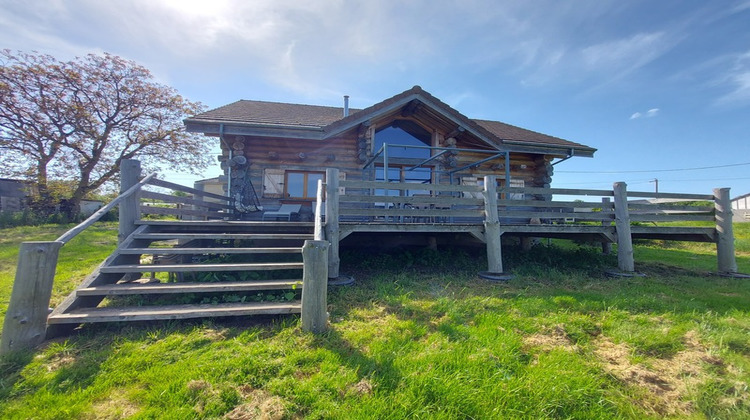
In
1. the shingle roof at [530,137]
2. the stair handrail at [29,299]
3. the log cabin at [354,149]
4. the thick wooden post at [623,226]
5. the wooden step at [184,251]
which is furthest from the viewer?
the shingle roof at [530,137]

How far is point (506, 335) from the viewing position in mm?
2990

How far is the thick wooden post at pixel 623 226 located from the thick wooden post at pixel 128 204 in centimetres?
876

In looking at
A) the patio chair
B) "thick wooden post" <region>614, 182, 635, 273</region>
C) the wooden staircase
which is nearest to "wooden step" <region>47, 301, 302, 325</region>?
the wooden staircase

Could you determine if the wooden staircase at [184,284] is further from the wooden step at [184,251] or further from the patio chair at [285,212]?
the patio chair at [285,212]

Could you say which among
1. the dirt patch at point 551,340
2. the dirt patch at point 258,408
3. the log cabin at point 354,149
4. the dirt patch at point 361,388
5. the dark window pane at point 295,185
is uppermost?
the log cabin at point 354,149

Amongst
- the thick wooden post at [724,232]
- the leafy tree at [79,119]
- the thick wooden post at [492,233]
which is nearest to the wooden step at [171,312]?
the thick wooden post at [492,233]

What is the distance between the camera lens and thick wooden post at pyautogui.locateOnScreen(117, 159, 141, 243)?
4512mm

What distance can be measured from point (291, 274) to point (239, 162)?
4526 millimetres

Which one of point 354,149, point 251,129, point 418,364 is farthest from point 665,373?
point 251,129

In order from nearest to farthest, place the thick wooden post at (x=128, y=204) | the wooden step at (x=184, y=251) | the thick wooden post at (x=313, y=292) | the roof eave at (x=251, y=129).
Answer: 1. the thick wooden post at (x=313, y=292)
2. the wooden step at (x=184, y=251)
3. the thick wooden post at (x=128, y=204)
4. the roof eave at (x=251, y=129)

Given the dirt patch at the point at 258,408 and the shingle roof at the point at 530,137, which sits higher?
the shingle roof at the point at 530,137

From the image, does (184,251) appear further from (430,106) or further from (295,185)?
(430,106)

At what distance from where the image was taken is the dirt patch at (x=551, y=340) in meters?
2.83

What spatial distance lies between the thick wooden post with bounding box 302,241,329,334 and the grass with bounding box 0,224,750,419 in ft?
0.47
